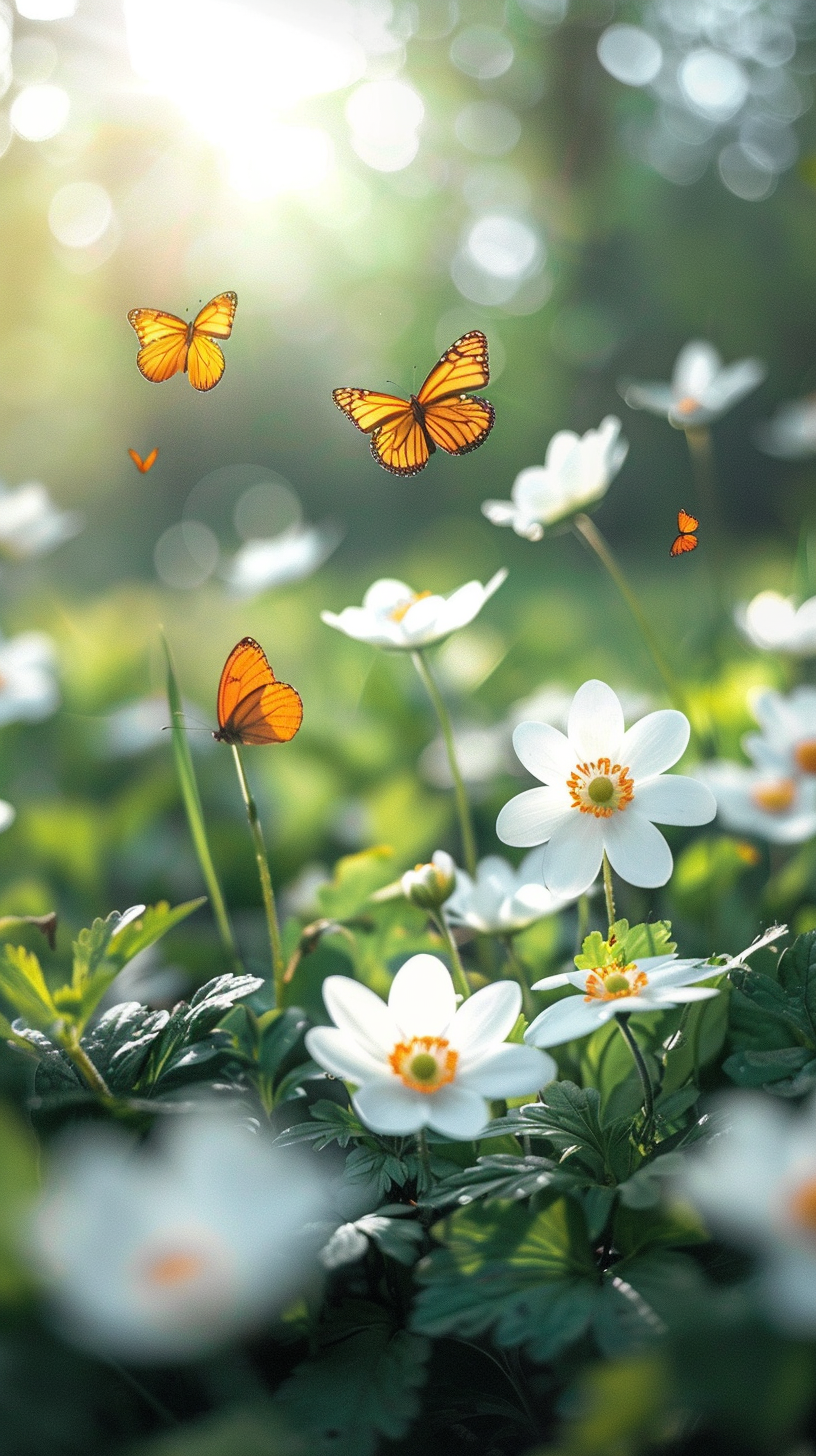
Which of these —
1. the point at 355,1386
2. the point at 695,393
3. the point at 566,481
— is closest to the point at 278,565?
the point at 695,393

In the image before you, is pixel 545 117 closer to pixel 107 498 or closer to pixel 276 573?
pixel 107 498

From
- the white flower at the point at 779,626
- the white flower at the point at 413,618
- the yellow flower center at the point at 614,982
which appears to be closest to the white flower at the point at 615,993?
the yellow flower center at the point at 614,982

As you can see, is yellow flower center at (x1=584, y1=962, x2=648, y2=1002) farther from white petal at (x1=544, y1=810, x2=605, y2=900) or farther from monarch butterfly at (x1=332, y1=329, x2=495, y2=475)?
→ monarch butterfly at (x1=332, y1=329, x2=495, y2=475)

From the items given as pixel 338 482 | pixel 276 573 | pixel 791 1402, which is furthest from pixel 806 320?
pixel 791 1402

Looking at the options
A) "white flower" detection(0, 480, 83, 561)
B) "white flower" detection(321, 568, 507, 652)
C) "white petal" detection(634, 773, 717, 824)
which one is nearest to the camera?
"white petal" detection(634, 773, 717, 824)

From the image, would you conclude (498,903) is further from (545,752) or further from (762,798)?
(762,798)

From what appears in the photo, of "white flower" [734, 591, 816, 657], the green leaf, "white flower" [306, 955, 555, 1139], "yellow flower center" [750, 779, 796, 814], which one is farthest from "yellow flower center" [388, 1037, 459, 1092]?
"white flower" [734, 591, 816, 657]

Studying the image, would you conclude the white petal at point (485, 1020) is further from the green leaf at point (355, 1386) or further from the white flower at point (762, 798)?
the white flower at point (762, 798)
